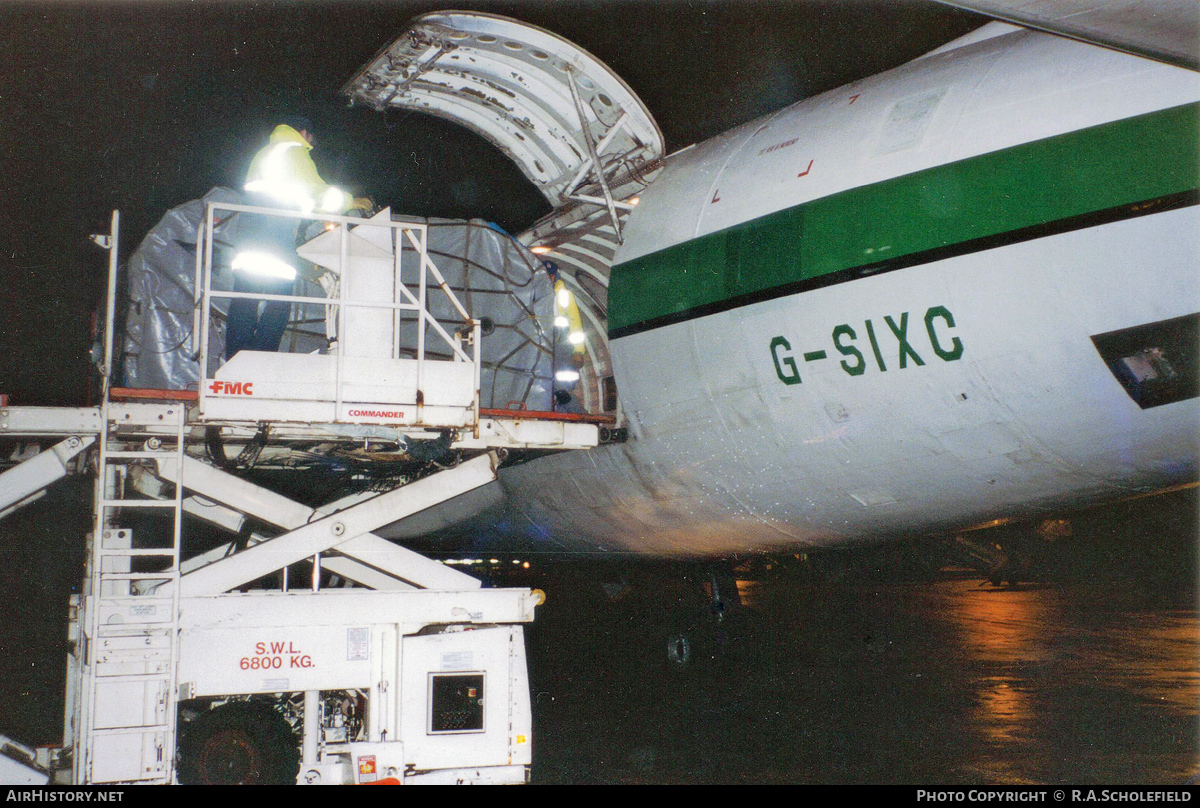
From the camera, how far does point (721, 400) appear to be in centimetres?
724

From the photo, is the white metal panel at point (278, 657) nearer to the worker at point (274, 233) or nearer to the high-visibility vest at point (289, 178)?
the worker at point (274, 233)

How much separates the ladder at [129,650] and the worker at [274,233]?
1.05 m

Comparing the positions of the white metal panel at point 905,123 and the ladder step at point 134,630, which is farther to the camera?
the ladder step at point 134,630

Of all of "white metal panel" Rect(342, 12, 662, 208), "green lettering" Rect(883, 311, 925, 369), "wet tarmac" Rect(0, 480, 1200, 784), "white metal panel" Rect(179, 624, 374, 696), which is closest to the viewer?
"green lettering" Rect(883, 311, 925, 369)

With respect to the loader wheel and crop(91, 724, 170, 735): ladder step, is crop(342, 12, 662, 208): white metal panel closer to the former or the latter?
the loader wheel

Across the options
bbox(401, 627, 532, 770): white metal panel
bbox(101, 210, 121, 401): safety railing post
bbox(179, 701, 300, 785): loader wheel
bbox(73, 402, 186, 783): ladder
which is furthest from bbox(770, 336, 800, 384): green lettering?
bbox(101, 210, 121, 401): safety railing post

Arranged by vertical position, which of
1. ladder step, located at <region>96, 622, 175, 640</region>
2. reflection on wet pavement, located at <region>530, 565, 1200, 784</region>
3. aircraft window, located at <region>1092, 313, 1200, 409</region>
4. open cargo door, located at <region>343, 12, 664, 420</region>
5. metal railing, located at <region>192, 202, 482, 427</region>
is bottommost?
reflection on wet pavement, located at <region>530, 565, 1200, 784</region>

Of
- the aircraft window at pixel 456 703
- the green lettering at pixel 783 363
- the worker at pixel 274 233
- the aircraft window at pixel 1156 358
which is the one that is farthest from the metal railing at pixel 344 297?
the aircraft window at pixel 1156 358

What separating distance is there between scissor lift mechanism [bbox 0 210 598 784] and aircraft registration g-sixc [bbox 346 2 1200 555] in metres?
1.86

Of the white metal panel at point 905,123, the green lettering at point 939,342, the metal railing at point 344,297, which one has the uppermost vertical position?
the white metal panel at point 905,123

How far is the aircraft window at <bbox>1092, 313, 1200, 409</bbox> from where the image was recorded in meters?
5.20

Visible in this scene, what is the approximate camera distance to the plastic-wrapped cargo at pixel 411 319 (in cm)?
807

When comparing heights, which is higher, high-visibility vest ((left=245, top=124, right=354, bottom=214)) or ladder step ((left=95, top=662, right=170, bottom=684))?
high-visibility vest ((left=245, top=124, right=354, bottom=214))
